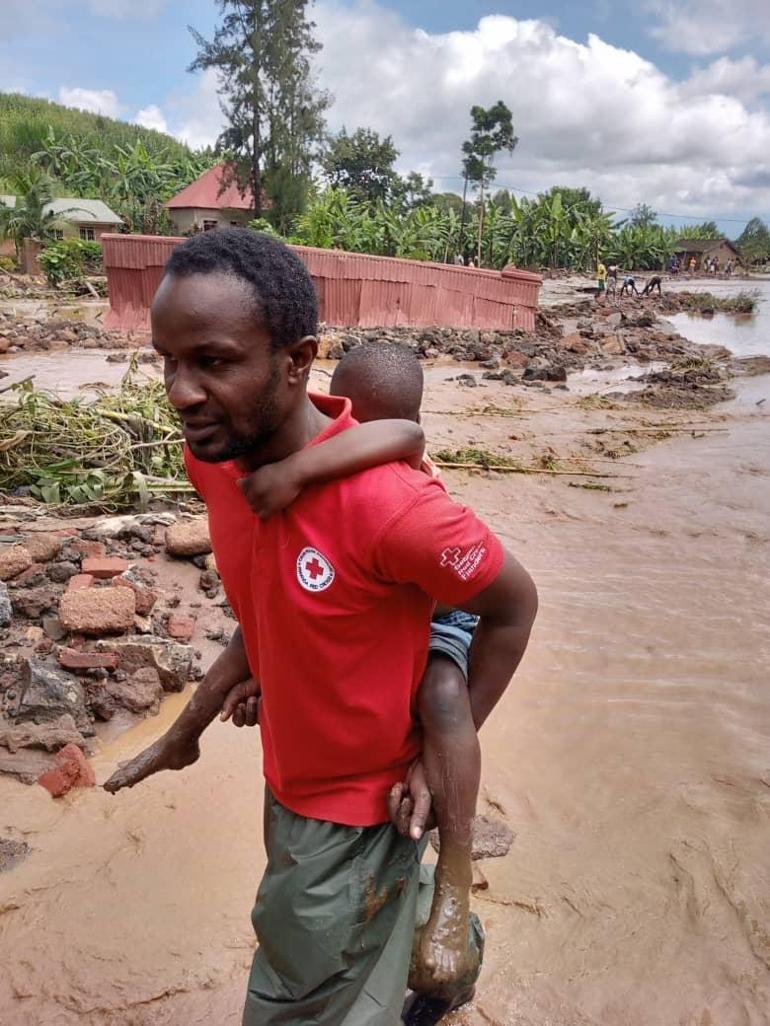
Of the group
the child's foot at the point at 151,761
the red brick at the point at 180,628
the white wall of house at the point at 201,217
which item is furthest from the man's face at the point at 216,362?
the white wall of house at the point at 201,217

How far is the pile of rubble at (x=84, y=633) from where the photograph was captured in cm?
304

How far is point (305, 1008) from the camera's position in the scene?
132 centimetres

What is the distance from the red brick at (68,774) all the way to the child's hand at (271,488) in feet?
6.92

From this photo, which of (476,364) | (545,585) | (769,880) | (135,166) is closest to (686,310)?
(476,364)

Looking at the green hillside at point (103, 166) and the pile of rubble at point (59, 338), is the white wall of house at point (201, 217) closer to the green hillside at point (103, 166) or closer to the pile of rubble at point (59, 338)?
the green hillside at point (103, 166)

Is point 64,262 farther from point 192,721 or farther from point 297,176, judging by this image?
point 192,721

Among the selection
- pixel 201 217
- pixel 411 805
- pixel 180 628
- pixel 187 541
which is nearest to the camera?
pixel 411 805

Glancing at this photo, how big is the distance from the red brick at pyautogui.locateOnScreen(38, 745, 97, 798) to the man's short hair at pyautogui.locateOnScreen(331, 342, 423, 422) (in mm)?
1774

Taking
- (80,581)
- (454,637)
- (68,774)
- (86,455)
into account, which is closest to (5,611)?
(80,581)

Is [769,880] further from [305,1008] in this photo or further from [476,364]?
[476,364]

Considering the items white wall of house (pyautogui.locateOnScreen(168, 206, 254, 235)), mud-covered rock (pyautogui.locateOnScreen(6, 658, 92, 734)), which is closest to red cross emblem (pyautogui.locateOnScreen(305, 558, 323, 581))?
mud-covered rock (pyautogui.locateOnScreen(6, 658, 92, 734))

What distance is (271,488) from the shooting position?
1.16 meters

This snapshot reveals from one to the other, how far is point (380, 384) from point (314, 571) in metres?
1.00

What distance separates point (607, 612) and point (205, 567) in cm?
247
